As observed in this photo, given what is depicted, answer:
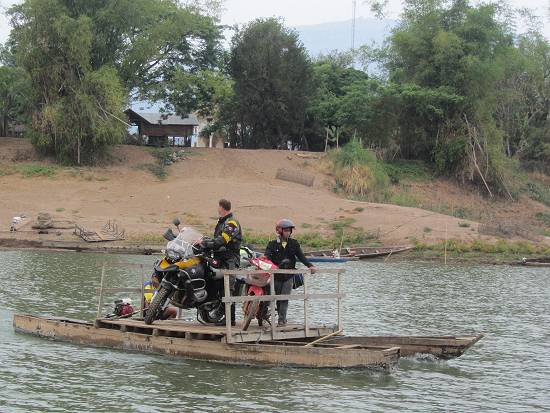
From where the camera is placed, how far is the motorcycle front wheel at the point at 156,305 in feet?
47.9

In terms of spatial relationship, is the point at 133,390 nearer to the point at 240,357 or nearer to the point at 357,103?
the point at 240,357

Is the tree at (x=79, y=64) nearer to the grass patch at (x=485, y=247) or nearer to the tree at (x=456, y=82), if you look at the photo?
the tree at (x=456, y=82)

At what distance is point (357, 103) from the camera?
59.2 metres

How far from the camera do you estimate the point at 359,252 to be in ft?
133

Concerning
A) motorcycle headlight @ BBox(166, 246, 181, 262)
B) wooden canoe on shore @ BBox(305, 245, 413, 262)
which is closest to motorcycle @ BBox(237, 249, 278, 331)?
motorcycle headlight @ BBox(166, 246, 181, 262)

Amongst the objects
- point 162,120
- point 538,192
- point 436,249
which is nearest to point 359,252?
point 436,249

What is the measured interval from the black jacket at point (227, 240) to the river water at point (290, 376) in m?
1.76

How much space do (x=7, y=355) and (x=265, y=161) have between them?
4208cm

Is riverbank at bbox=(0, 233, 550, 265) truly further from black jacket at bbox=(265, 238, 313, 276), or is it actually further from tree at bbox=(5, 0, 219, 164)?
black jacket at bbox=(265, 238, 313, 276)

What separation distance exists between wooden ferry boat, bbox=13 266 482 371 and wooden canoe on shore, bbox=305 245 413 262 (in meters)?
22.5

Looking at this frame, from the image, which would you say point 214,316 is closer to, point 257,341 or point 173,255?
point 257,341

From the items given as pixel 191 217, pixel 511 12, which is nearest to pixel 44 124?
pixel 191 217

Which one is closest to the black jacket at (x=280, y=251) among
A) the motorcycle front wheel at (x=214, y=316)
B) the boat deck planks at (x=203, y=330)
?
the boat deck planks at (x=203, y=330)

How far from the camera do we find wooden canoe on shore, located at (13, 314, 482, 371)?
44.5 ft
